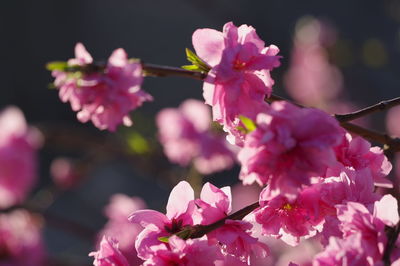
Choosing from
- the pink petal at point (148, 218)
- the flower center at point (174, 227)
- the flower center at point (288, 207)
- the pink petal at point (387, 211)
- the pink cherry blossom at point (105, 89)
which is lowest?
the flower center at point (174, 227)

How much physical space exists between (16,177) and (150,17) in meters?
3.77

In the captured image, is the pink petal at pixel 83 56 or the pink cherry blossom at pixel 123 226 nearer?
the pink petal at pixel 83 56

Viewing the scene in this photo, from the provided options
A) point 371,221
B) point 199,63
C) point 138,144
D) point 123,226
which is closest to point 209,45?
point 199,63

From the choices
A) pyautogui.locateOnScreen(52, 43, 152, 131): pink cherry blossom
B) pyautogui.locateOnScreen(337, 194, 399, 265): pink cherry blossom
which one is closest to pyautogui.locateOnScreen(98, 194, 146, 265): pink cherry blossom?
pyautogui.locateOnScreen(52, 43, 152, 131): pink cherry blossom

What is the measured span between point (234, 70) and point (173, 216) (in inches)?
Result: 7.3

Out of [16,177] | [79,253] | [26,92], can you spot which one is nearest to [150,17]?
[26,92]

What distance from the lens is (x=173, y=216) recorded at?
0.72 meters

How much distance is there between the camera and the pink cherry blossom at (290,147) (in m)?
0.58

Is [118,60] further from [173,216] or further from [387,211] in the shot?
[387,211]

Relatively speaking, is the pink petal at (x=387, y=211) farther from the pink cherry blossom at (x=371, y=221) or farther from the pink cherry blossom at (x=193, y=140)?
the pink cherry blossom at (x=193, y=140)

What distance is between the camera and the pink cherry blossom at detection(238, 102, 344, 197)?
1.91 ft

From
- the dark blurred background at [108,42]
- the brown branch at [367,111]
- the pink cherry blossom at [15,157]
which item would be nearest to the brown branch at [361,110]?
the brown branch at [367,111]

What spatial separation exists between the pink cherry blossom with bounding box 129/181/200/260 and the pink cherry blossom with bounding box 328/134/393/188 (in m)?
0.18

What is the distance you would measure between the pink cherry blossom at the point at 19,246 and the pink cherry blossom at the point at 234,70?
3.69 ft
